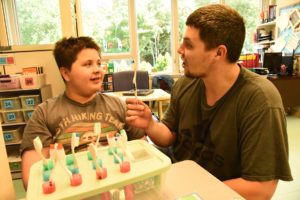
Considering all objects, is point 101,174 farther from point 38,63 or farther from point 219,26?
point 38,63

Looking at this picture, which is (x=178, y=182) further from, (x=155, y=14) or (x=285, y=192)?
(x=155, y=14)

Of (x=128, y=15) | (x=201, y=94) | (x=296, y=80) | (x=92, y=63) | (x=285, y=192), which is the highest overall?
(x=128, y=15)

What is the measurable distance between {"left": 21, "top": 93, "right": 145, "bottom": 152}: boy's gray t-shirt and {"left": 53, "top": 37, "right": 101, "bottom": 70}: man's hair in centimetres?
18

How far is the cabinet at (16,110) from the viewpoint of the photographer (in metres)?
2.16

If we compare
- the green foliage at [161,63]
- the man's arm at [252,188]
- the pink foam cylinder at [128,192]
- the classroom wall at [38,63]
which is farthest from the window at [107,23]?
the pink foam cylinder at [128,192]

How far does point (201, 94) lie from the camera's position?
114 centimetres

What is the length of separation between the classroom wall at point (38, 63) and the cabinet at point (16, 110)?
0.14m

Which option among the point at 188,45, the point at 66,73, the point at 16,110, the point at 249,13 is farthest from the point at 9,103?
the point at 249,13

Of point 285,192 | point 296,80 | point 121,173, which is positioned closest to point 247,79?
point 121,173

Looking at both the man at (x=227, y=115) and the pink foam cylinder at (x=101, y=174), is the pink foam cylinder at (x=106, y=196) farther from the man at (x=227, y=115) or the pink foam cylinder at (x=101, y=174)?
the man at (x=227, y=115)

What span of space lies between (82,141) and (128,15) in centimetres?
432

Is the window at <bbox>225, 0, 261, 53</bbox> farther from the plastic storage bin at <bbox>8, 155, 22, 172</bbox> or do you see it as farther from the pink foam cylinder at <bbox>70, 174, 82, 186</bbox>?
the pink foam cylinder at <bbox>70, 174, 82, 186</bbox>

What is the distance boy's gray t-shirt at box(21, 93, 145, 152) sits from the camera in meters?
1.13

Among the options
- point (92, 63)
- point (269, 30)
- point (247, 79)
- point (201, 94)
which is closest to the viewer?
point (247, 79)
